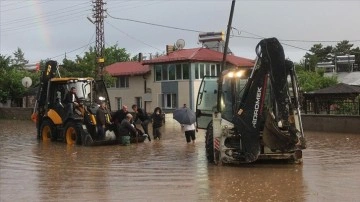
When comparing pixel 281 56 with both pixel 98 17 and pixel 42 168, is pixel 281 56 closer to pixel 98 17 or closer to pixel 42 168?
pixel 42 168

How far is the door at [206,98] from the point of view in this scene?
14.8 m

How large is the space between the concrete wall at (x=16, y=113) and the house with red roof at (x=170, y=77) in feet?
35.5

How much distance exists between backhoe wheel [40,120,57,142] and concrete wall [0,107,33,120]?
22592mm

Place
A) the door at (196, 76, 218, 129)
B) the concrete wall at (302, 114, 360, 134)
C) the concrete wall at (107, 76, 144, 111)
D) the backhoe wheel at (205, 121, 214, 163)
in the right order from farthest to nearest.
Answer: the concrete wall at (107, 76, 144, 111) < the concrete wall at (302, 114, 360, 134) < the door at (196, 76, 218, 129) < the backhoe wheel at (205, 121, 214, 163)

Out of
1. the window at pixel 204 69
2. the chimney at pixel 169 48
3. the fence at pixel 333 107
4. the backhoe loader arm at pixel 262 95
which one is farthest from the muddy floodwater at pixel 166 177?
the chimney at pixel 169 48

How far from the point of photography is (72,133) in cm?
1908

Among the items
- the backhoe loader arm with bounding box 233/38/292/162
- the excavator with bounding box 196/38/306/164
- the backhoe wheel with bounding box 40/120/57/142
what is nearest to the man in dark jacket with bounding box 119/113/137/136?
the backhoe wheel with bounding box 40/120/57/142

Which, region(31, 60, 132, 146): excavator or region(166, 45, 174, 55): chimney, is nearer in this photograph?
region(31, 60, 132, 146): excavator

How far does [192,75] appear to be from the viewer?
146 feet

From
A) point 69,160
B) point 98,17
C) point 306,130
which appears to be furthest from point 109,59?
point 69,160

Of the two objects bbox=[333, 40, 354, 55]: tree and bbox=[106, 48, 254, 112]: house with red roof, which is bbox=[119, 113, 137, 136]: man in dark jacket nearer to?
bbox=[106, 48, 254, 112]: house with red roof

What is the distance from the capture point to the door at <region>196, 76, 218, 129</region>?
14.8 m

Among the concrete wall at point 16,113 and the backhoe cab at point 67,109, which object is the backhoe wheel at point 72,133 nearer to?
the backhoe cab at point 67,109

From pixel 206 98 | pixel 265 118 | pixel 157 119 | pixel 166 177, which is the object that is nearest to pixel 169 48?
pixel 157 119
